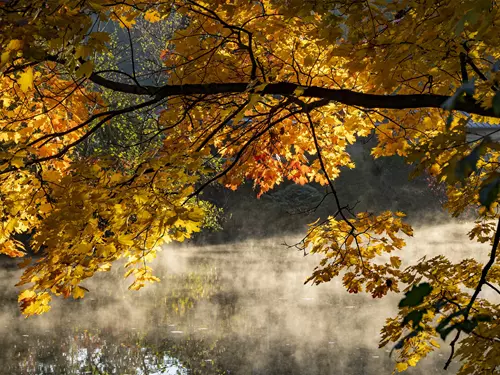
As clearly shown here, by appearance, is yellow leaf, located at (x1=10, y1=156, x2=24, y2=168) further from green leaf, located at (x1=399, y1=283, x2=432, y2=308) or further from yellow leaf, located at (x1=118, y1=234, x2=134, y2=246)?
green leaf, located at (x1=399, y1=283, x2=432, y2=308)

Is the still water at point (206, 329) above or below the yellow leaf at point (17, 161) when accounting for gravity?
below

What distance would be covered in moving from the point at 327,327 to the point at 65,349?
4697 millimetres

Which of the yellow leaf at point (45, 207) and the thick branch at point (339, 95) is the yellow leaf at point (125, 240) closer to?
the yellow leaf at point (45, 207)

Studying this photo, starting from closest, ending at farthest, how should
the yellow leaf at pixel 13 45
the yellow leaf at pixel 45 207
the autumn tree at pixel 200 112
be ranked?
the yellow leaf at pixel 13 45
the autumn tree at pixel 200 112
the yellow leaf at pixel 45 207

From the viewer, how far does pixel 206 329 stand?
441 inches

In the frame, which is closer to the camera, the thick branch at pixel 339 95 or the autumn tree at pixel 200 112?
the autumn tree at pixel 200 112

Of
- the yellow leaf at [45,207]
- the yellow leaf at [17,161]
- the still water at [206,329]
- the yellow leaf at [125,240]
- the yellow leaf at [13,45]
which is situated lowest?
the still water at [206,329]

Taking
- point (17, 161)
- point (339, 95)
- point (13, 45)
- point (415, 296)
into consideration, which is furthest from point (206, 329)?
point (415, 296)

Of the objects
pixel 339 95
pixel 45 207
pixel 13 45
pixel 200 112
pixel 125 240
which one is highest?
pixel 200 112

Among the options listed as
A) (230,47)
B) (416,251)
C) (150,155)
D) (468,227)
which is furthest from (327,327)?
(468,227)

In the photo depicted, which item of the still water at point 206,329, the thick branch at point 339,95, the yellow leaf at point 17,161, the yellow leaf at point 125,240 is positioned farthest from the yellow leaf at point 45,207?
the still water at point 206,329

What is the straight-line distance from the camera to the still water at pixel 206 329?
9.32 m

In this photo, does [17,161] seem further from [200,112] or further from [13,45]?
[200,112]

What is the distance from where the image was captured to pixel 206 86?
4324 millimetres
